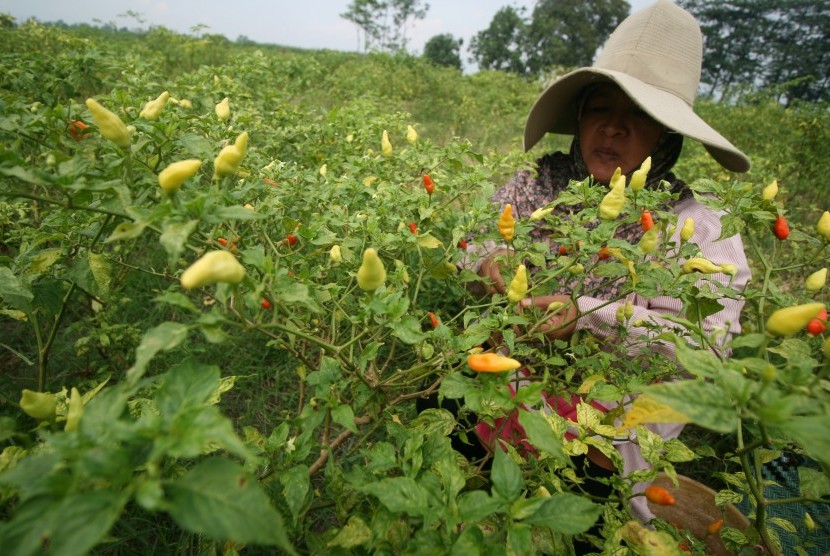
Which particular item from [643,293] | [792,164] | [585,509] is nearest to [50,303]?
[585,509]

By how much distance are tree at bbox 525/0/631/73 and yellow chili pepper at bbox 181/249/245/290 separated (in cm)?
4159

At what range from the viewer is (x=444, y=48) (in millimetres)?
41531

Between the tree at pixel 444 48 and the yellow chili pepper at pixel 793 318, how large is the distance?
42.8 metres

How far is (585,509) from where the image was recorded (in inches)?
23.0

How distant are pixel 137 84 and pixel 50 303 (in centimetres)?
112

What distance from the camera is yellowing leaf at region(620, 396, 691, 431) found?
0.54 m

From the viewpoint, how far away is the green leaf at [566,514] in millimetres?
570

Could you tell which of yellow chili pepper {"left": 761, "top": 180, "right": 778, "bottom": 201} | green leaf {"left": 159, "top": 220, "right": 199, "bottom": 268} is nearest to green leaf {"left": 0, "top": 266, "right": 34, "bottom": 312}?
green leaf {"left": 159, "top": 220, "right": 199, "bottom": 268}

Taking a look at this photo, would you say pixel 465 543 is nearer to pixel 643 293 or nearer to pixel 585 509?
pixel 585 509

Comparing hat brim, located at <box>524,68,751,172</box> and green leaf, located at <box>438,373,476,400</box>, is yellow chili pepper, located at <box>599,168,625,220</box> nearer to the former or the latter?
green leaf, located at <box>438,373,476,400</box>

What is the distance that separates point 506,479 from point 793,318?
422 millimetres

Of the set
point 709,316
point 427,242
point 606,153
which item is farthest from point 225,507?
point 606,153

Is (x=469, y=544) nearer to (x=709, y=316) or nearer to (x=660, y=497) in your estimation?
(x=660, y=497)

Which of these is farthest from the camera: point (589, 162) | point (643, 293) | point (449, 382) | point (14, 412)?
point (589, 162)
